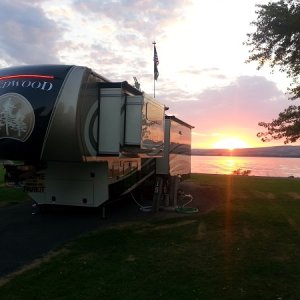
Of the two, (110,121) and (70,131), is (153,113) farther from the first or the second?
(70,131)

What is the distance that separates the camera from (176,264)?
23.6 ft

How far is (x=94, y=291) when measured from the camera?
232 inches

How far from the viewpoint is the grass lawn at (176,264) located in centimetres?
592

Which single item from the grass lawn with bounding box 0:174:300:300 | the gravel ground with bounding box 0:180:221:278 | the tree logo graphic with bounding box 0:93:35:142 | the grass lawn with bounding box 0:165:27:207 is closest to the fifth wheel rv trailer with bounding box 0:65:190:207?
the tree logo graphic with bounding box 0:93:35:142

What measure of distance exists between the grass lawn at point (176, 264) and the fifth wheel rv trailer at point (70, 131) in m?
1.66

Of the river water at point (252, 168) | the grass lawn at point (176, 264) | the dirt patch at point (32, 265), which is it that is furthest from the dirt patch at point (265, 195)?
the river water at point (252, 168)

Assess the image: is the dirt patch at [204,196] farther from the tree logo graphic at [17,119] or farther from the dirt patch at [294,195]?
the tree logo graphic at [17,119]

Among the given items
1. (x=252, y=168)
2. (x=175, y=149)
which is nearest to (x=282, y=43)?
(x=175, y=149)

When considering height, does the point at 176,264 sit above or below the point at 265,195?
below

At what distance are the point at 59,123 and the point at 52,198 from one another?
9.43ft

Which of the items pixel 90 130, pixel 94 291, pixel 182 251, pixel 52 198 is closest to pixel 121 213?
pixel 52 198

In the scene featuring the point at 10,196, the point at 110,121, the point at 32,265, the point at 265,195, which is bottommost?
the point at 32,265

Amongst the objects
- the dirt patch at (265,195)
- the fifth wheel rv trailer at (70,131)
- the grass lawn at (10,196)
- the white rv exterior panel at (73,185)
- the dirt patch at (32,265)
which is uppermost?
the fifth wheel rv trailer at (70,131)

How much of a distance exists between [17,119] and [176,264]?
4744mm
